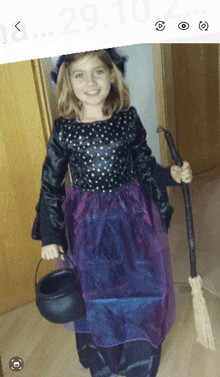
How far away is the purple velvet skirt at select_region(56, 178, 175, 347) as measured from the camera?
648mm

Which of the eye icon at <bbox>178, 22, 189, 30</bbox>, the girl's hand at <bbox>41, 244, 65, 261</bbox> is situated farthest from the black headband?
the girl's hand at <bbox>41, 244, 65, 261</bbox>

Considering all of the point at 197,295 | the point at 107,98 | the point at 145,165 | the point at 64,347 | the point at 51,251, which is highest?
the point at 107,98

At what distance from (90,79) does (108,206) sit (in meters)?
0.20

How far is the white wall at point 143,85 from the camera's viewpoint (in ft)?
2.19

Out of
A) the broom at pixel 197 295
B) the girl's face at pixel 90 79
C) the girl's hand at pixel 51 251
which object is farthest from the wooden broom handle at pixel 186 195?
the girl's hand at pixel 51 251

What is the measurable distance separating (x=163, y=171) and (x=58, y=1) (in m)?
0.31

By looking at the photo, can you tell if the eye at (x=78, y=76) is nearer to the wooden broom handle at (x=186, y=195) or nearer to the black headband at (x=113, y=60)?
the black headband at (x=113, y=60)

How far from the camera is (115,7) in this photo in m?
0.51

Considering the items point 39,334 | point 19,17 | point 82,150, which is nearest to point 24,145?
point 82,150

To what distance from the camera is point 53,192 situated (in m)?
0.65

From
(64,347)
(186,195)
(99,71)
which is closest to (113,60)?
(99,71)

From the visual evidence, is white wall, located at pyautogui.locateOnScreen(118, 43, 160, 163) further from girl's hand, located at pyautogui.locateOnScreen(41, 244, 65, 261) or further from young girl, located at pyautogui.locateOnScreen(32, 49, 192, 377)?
girl's hand, located at pyautogui.locateOnScreen(41, 244, 65, 261)

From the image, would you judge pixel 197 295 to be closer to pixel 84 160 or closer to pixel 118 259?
pixel 118 259

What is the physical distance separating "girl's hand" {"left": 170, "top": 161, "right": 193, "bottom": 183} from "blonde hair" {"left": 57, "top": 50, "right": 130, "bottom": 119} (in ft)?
0.43
